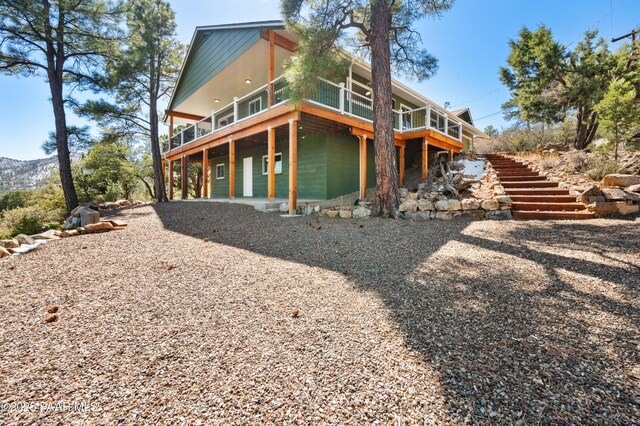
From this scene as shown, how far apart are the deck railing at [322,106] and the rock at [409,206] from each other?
373 cm

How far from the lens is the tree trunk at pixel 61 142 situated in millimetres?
10250

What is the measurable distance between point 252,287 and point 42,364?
1547 mm

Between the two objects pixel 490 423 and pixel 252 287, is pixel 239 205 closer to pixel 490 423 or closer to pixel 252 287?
pixel 252 287

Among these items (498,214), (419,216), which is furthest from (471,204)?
(419,216)

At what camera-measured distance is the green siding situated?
909cm

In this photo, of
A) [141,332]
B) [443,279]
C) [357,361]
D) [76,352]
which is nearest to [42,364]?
[76,352]

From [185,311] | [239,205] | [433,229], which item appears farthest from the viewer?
[239,205]

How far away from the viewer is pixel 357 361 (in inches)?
64.1

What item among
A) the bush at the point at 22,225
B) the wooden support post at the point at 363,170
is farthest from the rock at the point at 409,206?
the bush at the point at 22,225

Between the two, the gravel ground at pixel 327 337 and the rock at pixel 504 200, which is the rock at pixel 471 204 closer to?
the rock at pixel 504 200

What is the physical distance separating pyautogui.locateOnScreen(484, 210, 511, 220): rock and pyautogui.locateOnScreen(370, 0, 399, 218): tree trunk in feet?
7.34

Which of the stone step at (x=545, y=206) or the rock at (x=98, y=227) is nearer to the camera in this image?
the rock at (x=98, y=227)

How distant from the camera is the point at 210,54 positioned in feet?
36.5

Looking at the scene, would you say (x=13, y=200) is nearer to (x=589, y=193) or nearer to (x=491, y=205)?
(x=491, y=205)
